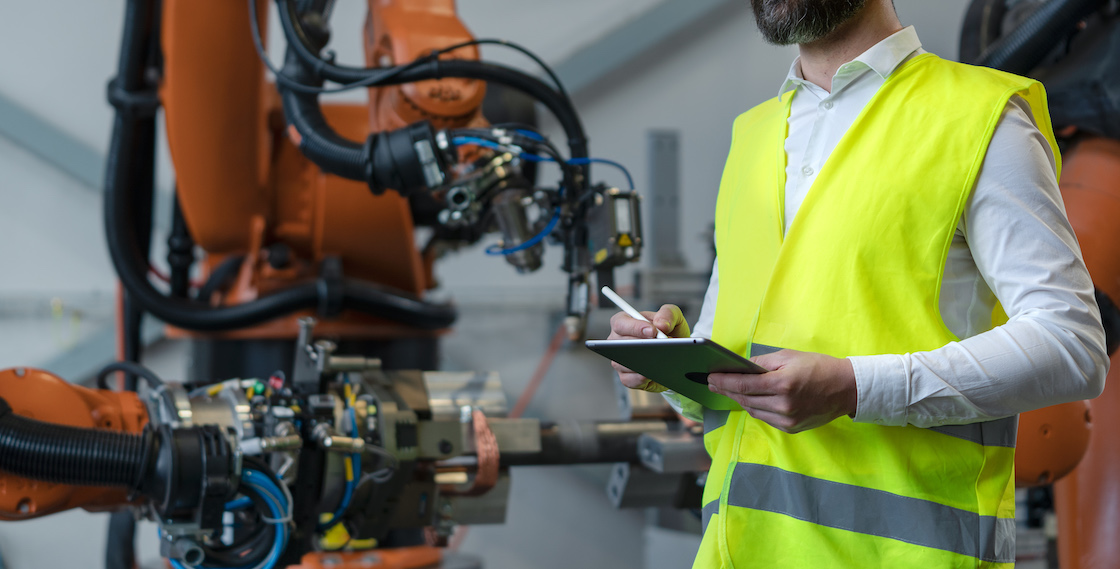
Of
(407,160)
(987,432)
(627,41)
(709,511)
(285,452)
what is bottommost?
(285,452)

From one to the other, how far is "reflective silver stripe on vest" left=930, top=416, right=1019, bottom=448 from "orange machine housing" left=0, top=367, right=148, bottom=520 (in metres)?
1.31

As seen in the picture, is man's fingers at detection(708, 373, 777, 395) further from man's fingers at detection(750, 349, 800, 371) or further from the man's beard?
the man's beard

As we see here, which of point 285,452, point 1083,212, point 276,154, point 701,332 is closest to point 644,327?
point 701,332

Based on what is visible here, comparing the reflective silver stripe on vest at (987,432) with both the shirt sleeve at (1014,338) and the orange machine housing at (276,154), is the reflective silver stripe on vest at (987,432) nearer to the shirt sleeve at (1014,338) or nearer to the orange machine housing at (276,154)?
the shirt sleeve at (1014,338)

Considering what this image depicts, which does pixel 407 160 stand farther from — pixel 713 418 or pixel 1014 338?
pixel 1014 338

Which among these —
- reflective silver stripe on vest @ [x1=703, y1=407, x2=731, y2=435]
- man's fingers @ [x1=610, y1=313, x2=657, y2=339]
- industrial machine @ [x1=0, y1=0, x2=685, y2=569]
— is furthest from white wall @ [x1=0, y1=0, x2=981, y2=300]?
man's fingers @ [x1=610, y1=313, x2=657, y2=339]

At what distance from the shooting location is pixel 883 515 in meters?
0.96

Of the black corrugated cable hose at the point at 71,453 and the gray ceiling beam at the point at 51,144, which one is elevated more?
the gray ceiling beam at the point at 51,144

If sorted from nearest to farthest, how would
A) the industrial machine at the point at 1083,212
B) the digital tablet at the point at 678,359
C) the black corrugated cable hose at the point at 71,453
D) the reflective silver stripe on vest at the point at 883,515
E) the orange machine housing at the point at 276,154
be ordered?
the digital tablet at the point at 678,359, the reflective silver stripe on vest at the point at 883,515, the black corrugated cable hose at the point at 71,453, the industrial machine at the point at 1083,212, the orange machine housing at the point at 276,154

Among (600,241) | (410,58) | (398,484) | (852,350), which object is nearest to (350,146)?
(410,58)

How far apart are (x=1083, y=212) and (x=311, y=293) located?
5.86 feet

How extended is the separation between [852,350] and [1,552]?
350 centimetres

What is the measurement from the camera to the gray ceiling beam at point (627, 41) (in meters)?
3.98

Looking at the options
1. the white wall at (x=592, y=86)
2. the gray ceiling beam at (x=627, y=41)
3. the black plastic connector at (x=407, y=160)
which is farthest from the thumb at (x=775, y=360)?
the gray ceiling beam at (x=627, y=41)
